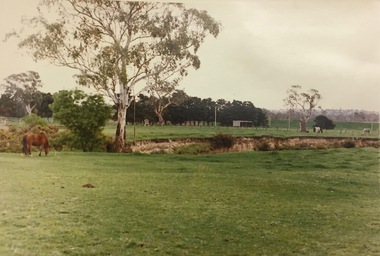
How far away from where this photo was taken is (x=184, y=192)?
309 cm

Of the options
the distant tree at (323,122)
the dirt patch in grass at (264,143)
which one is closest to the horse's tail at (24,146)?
the dirt patch in grass at (264,143)

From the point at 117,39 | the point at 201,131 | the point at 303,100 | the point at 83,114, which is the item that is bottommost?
the point at 201,131

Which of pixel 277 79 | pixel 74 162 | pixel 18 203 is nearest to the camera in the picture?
pixel 18 203

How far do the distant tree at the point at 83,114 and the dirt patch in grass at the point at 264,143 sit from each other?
11.2 inches

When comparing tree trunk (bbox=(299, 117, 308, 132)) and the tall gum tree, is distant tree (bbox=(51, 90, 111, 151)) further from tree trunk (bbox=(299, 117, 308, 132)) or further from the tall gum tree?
tree trunk (bbox=(299, 117, 308, 132))

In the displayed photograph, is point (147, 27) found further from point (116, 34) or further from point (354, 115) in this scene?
point (354, 115)

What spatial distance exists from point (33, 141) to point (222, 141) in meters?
1.27

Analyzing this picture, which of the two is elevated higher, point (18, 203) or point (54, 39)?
point (54, 39)

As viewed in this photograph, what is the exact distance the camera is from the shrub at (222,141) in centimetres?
330

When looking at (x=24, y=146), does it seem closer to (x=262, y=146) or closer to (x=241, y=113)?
(x=241, y=113)

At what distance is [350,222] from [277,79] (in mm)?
1074

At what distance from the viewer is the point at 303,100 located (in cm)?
338

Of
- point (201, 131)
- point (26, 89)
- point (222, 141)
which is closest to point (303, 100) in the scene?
point (222, 141)

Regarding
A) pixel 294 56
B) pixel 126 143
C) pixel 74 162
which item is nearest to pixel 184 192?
pixel 126 143
